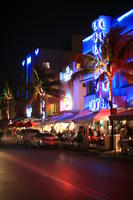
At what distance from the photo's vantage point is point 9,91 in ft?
214

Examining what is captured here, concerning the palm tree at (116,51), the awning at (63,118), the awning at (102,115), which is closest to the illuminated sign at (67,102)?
the awning at (63,118)

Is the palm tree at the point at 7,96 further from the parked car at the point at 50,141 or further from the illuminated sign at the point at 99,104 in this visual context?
the parked car at the point at 50,141

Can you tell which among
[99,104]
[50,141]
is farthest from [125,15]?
[50,141]

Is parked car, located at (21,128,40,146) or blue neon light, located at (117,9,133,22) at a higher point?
blue neon light, located at (117,9,133,22)

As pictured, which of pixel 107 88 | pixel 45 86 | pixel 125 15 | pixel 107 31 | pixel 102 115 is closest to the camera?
pixel 102 115

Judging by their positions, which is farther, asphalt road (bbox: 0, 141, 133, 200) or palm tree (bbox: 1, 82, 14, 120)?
palm tree (bbox: 1, 82, 14, 120)

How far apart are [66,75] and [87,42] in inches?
285

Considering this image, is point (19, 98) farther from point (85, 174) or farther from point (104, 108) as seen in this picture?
point (85, 174)

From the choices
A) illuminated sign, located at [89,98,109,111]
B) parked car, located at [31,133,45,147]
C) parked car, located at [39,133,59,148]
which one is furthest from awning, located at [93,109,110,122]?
parked car, located at [31,133,45,147]

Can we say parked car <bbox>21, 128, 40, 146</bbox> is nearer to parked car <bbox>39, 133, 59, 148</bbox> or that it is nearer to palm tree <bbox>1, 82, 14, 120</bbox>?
parked car <bbox>39, 133, 59, 148</bbox>

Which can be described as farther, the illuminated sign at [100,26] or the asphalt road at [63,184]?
the illuminated sign at [100,26]

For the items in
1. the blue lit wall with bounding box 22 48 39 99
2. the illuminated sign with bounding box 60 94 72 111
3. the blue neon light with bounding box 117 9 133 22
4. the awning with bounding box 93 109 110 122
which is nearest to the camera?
the awning with bounding box 93 109 110 122

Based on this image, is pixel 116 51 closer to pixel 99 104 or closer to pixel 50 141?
pixel 99 104

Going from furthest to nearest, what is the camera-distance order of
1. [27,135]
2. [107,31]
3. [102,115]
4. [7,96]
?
[7,96]
[27,135]
[107,31]
[102,115]
